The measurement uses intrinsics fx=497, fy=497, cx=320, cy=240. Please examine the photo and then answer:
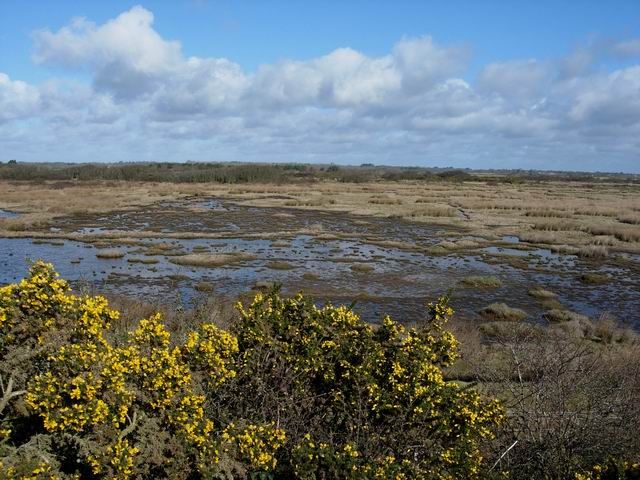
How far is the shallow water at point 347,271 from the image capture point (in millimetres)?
25484

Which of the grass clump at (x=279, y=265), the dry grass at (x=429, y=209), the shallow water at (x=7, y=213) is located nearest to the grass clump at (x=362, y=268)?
the grass clump at (x=279, y=265)

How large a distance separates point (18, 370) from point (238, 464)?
3.02m

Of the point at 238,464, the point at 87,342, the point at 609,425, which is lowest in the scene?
the point at 609,425

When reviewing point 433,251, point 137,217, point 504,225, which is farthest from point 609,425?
point 137,217

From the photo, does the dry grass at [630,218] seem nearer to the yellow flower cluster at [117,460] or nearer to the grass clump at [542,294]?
the grass clump at [542,294]

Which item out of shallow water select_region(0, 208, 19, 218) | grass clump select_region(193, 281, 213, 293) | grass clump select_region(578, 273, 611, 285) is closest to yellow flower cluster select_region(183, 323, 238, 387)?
grass clump select_region(193, 281, 213, 293)

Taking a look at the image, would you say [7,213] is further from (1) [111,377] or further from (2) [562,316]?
(1) [111,377]

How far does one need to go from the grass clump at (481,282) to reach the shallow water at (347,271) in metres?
0.53

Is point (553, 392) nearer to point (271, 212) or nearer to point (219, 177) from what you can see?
point (271, 212)

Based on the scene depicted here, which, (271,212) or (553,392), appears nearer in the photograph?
(553,392)

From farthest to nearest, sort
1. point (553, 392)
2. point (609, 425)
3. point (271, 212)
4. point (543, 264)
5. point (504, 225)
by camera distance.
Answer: point (271, 212)
point (504, 225)
point (543, 264)
point (553, 392)
point (609, 425)

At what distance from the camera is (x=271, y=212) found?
202 feet

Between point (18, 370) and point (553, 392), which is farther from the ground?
point (18, 370)

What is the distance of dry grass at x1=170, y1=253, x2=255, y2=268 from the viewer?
31.8 metres
